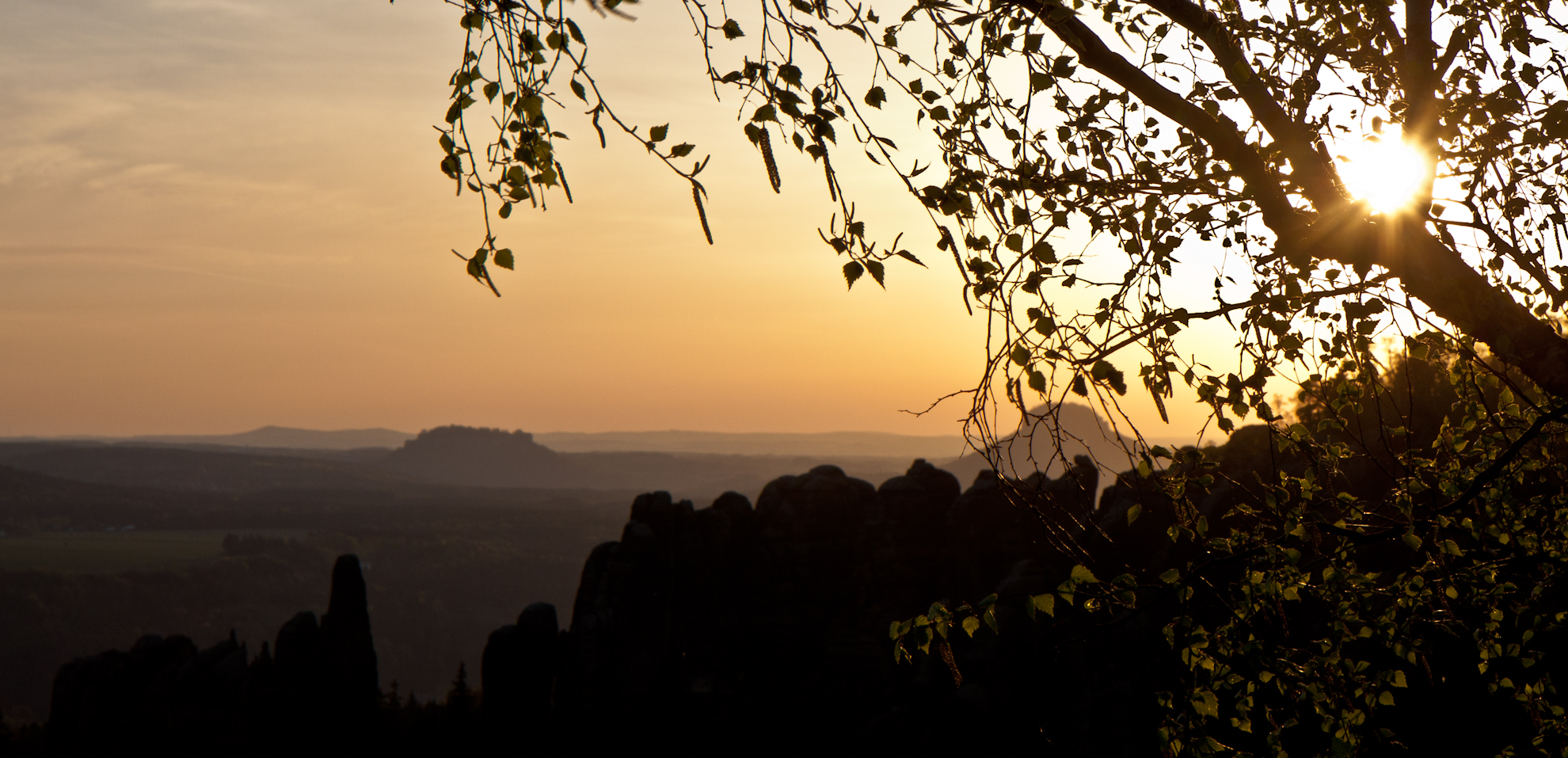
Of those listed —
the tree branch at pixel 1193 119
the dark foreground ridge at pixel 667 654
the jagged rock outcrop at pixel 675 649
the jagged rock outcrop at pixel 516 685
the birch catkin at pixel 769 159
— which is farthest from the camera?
the jagged rock outcrop at pixel 516 685

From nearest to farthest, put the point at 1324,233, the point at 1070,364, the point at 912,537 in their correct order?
the point at 1070,364, the point at 1324,233, the point at 912,537

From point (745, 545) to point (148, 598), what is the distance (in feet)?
532

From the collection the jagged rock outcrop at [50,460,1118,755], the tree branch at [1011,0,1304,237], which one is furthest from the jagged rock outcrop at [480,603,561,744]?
the tree branch at [1011,0,1304,237]

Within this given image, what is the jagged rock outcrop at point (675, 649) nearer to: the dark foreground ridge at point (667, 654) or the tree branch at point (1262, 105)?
the dark foreground ridge at point (667, 654)

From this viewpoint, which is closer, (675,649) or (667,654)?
(667,654)

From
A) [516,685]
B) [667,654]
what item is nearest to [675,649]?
[667,654]

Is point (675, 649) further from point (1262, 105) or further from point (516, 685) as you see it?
point (1262, 105)

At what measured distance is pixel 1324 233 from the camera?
5.98 m

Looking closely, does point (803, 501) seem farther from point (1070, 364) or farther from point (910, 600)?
point (1070, 364)

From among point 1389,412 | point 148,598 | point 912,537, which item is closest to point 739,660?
point 912,537

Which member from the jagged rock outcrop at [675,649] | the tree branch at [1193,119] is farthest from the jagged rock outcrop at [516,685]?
the tree branch at [1193,119]

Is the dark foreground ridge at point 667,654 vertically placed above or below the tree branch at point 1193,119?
below

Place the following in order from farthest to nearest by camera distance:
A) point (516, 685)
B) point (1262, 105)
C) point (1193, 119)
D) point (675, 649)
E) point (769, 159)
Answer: point (675, 649) < point (516, 685) < point (1262, 105) < point (1193, 119) < point (769, 159)

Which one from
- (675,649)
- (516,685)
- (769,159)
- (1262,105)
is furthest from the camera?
(675,649)
